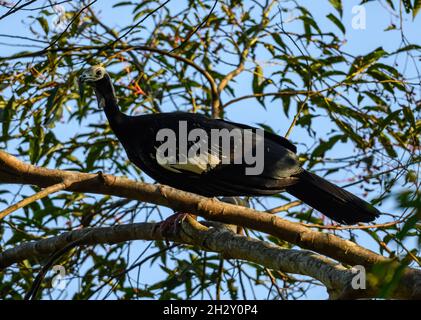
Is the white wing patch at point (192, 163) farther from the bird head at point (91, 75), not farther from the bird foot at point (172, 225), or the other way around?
the bird head at point (91, 75)

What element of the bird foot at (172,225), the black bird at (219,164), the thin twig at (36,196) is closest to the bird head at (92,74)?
the black bird at (219,164)

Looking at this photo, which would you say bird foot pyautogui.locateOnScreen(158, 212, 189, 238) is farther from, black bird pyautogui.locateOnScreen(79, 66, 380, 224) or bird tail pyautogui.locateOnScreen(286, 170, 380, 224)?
bird tail pyautogui.locateOnScreen(286, 170, 380, 224)

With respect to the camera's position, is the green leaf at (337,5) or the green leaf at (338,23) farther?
the green leaf at (338,23)

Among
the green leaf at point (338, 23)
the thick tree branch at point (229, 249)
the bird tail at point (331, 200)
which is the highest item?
the green leaf at point (338, 23)

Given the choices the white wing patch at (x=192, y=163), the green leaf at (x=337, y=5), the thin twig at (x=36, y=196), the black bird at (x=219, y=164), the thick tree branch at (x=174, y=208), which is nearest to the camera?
the thin twig at (x=36, y=196)

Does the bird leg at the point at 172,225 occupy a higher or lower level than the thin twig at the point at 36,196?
higher

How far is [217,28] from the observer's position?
6.20 meters

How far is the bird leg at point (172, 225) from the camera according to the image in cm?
422

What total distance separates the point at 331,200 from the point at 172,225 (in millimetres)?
1046

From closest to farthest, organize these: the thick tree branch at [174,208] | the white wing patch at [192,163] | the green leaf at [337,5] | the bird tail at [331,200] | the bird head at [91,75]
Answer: the thick tree branch at [174,208] → the bird tail at [331,200] → the white wing patch at [192,163] → the bird head at [91,75] → the green leaf at [337,5]

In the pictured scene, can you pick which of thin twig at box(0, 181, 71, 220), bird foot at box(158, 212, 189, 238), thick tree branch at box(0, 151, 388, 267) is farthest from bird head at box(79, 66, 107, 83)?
thin twig at box(0, 181, 71, 220)

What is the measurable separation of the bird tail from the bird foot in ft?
2.75

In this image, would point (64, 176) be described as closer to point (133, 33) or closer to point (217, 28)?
point (133, 33)
